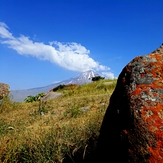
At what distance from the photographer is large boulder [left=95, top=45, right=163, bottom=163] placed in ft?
9.16

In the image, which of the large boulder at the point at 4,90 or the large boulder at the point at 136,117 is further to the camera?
the large boulder at the point at 4,90

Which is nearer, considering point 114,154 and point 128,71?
point 114,154

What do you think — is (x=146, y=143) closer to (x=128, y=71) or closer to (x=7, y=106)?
(x=128, y=71)

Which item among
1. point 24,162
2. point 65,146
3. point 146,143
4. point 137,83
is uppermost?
point 137,83

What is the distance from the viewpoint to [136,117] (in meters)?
2.94

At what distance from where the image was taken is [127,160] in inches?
114

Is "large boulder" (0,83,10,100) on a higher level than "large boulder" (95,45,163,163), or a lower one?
higher

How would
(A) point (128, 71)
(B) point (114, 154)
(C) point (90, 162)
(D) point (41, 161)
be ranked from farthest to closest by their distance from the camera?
(D) point (41, 161) < (C) point (90, 162) < (A) point (128, 71) < (B) point (114, 154)

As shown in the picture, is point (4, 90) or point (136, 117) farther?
point (4, 90)

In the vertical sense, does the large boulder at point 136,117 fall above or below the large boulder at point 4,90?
below

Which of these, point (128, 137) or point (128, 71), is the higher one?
point (128, 71)

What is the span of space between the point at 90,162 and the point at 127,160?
4.57ft

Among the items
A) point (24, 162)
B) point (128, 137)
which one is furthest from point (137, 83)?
point (24, 162)

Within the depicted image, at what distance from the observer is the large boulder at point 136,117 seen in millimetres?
2791
